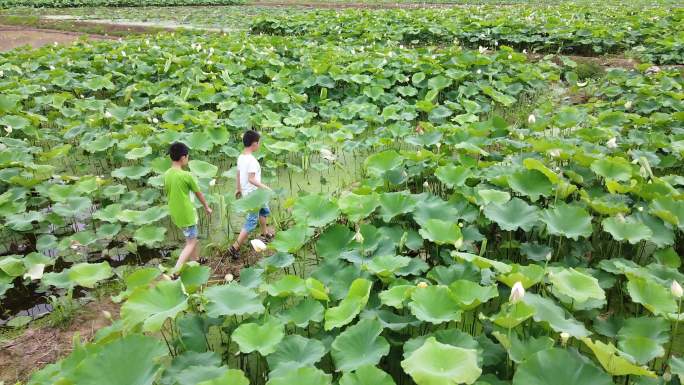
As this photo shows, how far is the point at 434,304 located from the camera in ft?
8.13

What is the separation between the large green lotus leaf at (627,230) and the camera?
298cm

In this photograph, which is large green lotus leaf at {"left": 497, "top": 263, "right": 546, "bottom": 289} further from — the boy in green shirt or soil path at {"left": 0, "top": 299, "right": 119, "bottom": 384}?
soil path at {"left": 0, "top": 299, "right": 119, "bottom": 384}

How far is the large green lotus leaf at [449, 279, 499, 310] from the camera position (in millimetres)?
2406

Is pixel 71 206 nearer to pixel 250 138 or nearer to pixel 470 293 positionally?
pixel 250 138

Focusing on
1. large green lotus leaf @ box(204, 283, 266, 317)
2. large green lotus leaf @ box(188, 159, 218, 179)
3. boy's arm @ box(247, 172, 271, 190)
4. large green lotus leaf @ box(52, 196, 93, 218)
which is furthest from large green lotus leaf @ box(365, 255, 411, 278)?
large green lotus leaf @ box(52, 196, 93, 218)

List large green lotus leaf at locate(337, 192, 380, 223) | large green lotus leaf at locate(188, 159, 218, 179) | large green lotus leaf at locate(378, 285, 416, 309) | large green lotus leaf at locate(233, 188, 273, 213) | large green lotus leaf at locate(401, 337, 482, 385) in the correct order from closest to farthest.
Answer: large green lotus leaf at locate(401, 337, 482, 385), large green lotus leaf at locate(378, 285, 416, 309), large green lotus leaf at locate(337, 192, 380, 223), large green lotus leaf at locate(233, 188, 273, 213), large green lotus leaf at locate(188, 159, 218, 179)

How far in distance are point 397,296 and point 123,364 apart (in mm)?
1332

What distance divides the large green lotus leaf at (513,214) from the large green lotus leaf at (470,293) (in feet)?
2.55

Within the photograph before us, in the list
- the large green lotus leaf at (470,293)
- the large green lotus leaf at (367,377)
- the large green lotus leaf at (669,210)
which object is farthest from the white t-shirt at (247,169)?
the large green lotus leaf at (669,210)

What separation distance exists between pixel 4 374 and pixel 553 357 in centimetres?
305

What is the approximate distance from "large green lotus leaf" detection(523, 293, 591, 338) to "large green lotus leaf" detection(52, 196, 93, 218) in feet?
11.8

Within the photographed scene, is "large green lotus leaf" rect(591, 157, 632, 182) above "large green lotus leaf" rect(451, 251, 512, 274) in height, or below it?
above

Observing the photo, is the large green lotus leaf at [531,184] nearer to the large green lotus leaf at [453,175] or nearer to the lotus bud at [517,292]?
the large green lotus leaf at [453,175]

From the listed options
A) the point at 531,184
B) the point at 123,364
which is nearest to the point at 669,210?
the point at 531,184
